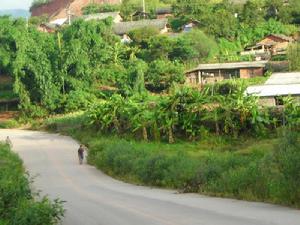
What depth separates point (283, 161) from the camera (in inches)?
623

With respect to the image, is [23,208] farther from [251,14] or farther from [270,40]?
[251,14]

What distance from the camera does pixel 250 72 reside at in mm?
52562

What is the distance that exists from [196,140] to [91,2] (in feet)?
213

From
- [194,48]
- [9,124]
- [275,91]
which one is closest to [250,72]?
[194,48]

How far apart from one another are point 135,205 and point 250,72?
37.5 metres

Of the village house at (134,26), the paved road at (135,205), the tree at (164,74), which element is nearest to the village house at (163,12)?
the village house at (134,26)

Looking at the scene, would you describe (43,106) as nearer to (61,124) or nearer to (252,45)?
(61,124)

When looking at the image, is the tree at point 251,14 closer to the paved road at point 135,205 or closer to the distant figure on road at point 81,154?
the distant figure on road at point 81,154

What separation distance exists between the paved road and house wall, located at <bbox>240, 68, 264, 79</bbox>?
994 inches

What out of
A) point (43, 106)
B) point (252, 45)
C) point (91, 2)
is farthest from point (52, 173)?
point (91, 2)

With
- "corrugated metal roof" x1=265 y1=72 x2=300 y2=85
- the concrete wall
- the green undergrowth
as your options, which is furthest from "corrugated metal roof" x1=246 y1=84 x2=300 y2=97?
the green undergrowth

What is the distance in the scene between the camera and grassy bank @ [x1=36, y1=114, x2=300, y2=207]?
16.0 metres

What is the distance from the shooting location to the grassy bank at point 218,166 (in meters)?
16.0

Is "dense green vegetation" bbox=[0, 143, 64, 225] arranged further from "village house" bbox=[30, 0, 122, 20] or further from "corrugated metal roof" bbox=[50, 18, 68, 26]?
"village house" bbox=[30, 0, 122, 20]
